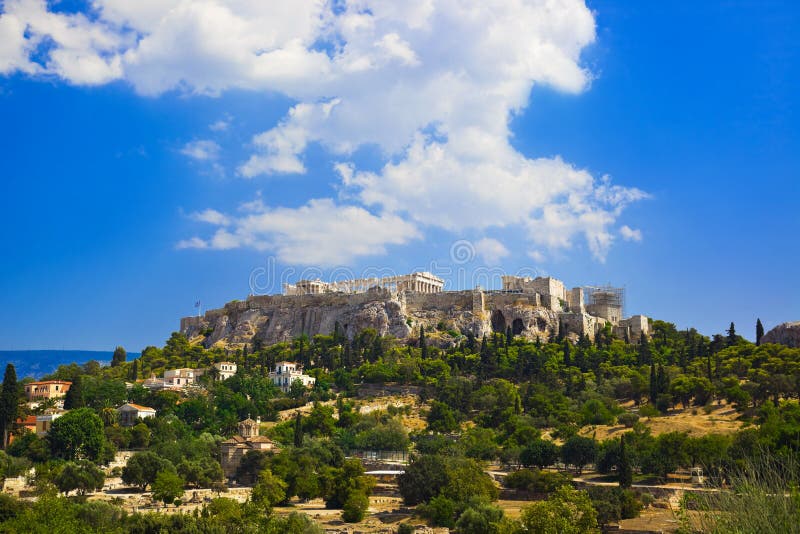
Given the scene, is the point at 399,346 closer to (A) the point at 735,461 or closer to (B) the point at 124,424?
(B) the point at 124,424

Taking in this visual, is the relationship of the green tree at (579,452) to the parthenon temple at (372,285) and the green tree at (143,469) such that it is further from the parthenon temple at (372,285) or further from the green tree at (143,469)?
the parthenon temple at (372,285)

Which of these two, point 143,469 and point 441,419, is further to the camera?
point 441,419

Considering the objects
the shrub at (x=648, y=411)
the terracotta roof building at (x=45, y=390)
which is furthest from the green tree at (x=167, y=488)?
the terracotta roof building at (x=45, y=390)

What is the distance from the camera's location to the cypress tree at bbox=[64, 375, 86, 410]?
245ft

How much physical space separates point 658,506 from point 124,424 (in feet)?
149

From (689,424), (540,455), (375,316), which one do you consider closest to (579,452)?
(540,455)

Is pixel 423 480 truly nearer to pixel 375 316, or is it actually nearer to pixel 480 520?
pixel 480 520

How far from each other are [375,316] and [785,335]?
143ft

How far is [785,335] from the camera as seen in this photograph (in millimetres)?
85625

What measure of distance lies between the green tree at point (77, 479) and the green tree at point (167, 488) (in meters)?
3.65

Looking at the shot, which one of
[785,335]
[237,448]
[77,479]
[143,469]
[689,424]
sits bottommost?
[77,479]

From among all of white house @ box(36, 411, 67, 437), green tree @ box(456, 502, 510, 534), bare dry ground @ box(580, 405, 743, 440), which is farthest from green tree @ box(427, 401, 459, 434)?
white house @ box(36, 411, 67, 437)

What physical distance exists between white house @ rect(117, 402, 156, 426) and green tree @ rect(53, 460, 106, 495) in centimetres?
2123

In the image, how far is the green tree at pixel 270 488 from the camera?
49.2m
